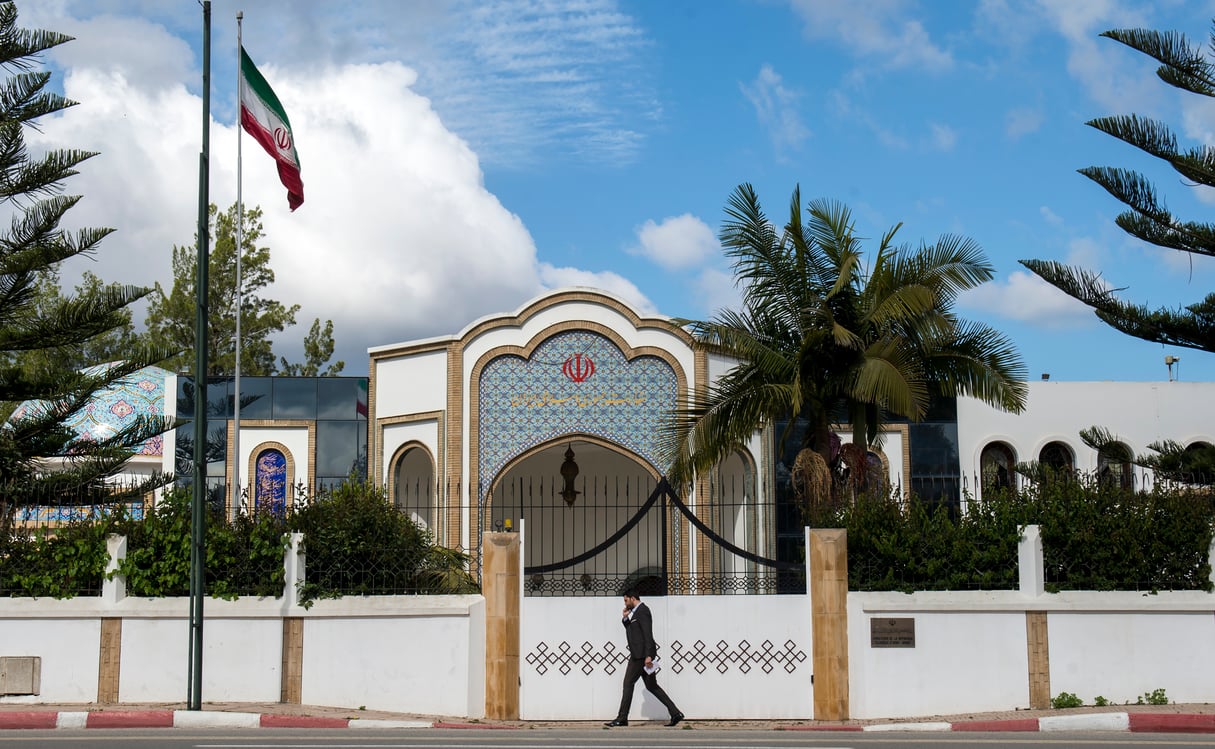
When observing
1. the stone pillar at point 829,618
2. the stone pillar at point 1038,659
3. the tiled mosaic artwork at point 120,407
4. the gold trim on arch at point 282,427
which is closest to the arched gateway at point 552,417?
the gold trim on arch at point 282,427

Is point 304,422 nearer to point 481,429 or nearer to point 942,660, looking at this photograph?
point 481,429

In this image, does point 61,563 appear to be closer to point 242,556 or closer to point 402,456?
point 242,556

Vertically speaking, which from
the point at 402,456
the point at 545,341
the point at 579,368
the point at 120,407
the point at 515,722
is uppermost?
the point at 120,407

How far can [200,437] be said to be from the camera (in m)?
13.2

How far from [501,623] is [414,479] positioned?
43.1 ft

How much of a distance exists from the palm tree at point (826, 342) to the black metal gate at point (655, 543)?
1.08 m

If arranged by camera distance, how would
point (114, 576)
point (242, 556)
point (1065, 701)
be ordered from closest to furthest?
point (1065, 701) < point (114, 576) < point (242, 556)

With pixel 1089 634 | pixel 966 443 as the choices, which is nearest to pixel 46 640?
pixel 1089 634

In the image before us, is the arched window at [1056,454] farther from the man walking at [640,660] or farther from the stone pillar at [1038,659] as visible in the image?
the man walking at [640,660]

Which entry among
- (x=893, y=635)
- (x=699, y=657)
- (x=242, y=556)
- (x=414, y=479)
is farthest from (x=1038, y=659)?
(x=414, y=479)

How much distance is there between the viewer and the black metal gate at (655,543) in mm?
13898

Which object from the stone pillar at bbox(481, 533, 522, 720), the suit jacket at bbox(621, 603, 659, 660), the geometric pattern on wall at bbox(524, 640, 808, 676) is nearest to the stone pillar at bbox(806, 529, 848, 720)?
the geometric pattern on wall at bbox(524, 640, 808, 676)

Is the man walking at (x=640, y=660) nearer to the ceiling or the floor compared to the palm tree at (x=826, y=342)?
nearer to the floor

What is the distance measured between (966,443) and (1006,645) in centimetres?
1388
